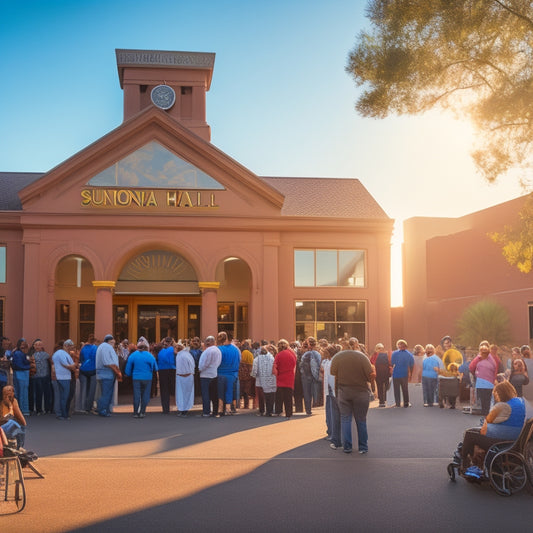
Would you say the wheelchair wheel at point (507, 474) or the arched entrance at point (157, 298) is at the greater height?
the arched entrance at point (157, 298)

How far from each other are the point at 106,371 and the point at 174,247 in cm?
1074

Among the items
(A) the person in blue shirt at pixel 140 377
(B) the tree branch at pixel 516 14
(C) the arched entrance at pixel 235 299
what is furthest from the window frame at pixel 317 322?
(B) the tree branch at pixel 516 14

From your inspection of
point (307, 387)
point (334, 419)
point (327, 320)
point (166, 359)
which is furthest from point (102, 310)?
point (334, 419)

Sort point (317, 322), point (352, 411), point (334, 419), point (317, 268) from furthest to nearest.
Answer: point (317, 268) < point (317, 322) < point (334, 419) < point (352, 411)

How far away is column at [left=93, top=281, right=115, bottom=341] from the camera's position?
27.0 m

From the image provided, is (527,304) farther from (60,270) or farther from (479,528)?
(479,528)

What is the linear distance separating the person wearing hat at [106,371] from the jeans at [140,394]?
0.76 metres

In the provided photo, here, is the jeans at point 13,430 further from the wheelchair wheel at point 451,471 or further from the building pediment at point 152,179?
the building pediment at point 152,179

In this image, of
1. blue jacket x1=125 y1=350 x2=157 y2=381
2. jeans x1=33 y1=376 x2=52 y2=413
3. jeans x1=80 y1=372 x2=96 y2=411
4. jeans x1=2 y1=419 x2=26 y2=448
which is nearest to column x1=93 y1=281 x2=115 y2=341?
jeans x1=33 y1=376 x2=52 y2=413

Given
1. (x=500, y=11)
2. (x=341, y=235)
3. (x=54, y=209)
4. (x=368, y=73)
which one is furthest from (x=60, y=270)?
(x=500, y=11)

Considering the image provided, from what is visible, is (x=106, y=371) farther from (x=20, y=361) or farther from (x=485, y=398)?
(x=485, y=398)

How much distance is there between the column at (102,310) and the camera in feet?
88.7

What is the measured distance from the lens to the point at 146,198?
1093 inches

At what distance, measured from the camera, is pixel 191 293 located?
2842cm
